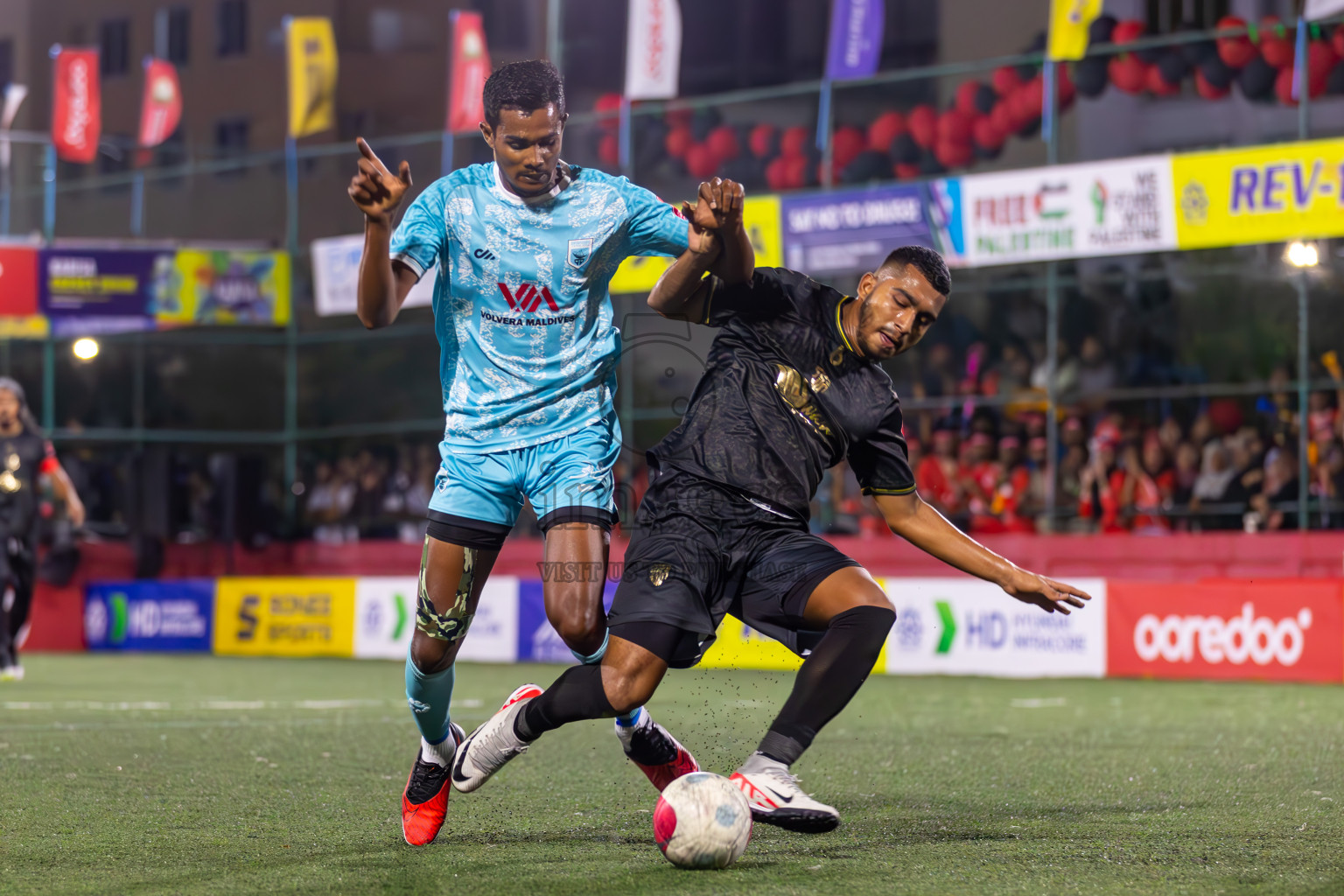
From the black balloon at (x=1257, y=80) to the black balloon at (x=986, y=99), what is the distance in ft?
9.27

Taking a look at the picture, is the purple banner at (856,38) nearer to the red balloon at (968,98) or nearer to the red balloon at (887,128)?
the red balloon at (887,128)

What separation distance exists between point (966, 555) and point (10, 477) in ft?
32.2

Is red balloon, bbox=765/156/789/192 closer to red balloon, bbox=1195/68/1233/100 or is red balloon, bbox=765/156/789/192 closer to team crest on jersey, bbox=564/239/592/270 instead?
red balloon, bbox=1195/68/1233/100

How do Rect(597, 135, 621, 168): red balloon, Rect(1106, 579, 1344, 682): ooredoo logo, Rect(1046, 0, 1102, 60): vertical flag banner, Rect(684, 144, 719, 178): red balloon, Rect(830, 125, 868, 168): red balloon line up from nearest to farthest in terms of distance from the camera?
Rect(1106, 579, 1344, 682): ooredoo logo
Rect(1046, 0, 1102, 60): vertical flag banner
Rect(830, 125, 868, 168): red balloon
Rect(684, 144, 719, 178): red balloon
Rect(597, 135, 621, 168): red balloon

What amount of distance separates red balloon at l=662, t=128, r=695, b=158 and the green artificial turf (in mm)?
11609

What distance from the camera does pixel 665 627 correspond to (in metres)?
4.94

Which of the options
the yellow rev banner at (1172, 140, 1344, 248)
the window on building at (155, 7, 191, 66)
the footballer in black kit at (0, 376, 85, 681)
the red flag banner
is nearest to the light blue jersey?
the footballer in black kit at (0, 376, 85, 681)

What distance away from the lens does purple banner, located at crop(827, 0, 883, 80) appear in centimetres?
2073

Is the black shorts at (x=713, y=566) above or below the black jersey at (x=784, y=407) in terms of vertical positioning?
below

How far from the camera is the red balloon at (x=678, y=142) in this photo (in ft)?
72.2

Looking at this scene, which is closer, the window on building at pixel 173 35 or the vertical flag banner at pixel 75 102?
the vertical flag banner at pixel 75 102

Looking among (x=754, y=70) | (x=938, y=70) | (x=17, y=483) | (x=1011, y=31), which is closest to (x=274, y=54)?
(x=754, y=70)

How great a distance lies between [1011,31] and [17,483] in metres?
17.4

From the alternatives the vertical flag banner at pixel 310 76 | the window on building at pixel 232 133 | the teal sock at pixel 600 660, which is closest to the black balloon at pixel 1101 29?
the vertical flag banner at pixel 310 76
